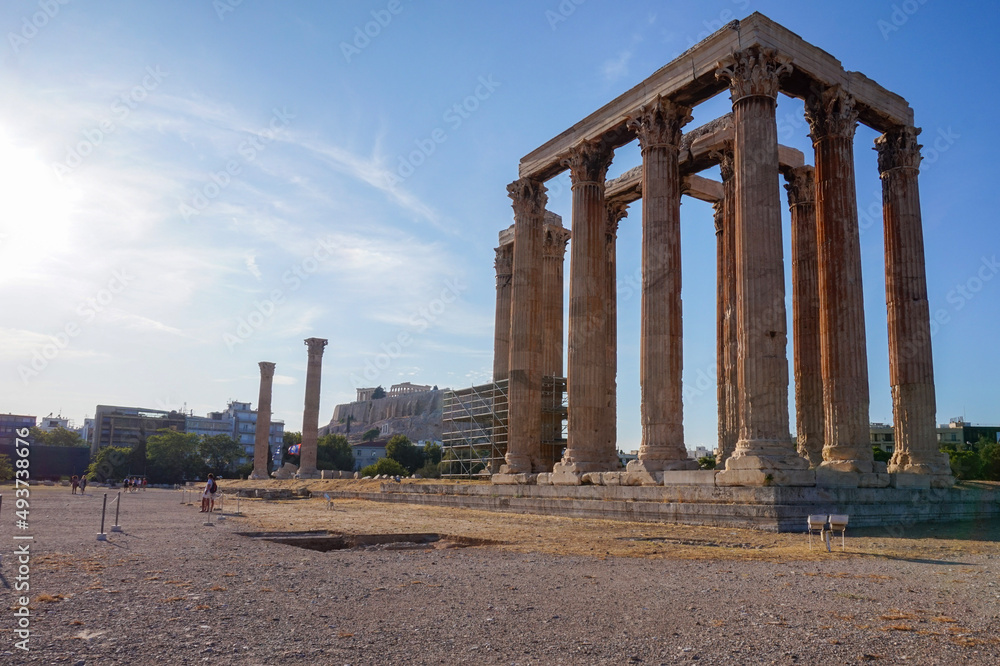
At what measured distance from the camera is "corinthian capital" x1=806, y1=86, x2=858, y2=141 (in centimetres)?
2466

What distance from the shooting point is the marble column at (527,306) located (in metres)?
32.7

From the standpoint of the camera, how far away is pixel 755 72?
2239cm

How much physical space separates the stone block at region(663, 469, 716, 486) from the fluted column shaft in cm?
153

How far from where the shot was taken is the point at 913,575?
9977mm

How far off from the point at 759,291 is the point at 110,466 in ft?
359

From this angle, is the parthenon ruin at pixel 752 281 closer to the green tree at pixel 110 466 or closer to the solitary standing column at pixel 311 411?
the solitary standing column at pixel 311 411

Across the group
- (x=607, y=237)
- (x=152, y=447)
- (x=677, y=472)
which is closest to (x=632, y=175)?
(x=607, y=237)

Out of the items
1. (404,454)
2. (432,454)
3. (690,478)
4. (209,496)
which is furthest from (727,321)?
(404,454)

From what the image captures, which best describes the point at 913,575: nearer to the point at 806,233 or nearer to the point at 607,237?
the point at 806,233

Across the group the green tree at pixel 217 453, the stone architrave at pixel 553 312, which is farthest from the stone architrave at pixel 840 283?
the green tree at pixel 217 453

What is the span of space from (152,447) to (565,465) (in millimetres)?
93678

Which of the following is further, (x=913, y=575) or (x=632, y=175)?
(x=632, y=175)

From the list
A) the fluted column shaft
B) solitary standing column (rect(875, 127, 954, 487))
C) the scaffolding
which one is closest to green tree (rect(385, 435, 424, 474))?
the scaffolding

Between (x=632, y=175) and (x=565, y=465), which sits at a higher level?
(x=632, y=175)
